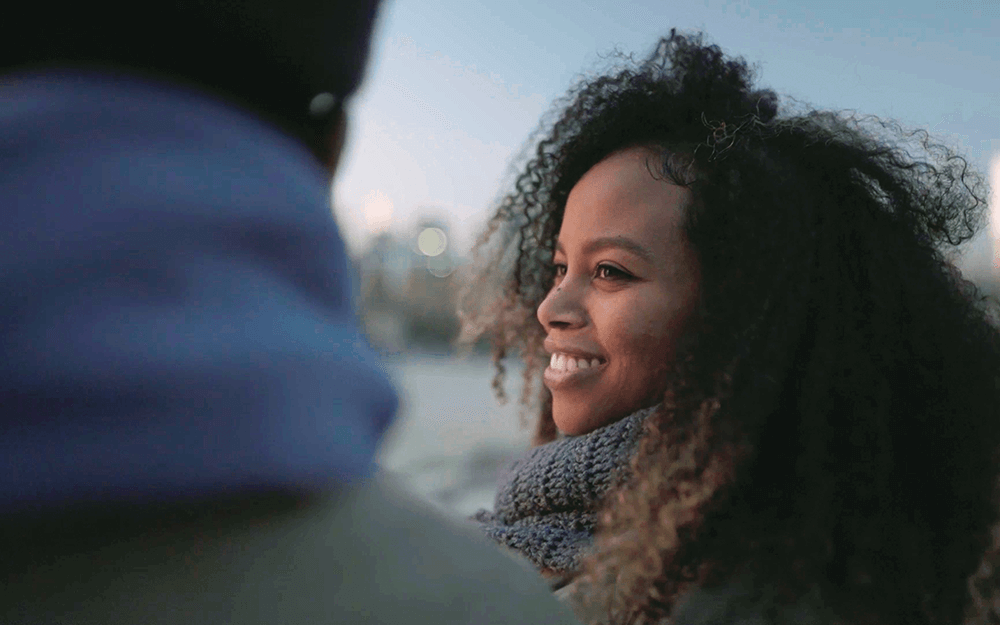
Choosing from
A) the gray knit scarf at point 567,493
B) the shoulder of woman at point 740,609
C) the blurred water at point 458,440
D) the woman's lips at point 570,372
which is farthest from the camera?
the blurred water at point 458,440

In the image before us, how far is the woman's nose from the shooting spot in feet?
5.76

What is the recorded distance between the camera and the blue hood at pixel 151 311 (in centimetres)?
50

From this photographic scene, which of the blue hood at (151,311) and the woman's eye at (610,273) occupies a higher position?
the woman's eye at (610,273)

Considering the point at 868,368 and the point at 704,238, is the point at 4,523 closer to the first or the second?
the point at 704,238

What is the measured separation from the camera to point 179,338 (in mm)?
519

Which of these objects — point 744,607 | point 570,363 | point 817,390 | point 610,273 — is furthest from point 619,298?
point 744,607

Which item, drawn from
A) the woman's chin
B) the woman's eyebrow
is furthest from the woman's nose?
the woman's chin

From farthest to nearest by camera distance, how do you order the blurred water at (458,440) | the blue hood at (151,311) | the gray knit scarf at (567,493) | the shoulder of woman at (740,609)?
the blurred water at (458,440)
the gray knit scarf at (567,493)
the shoulder of woman at (740,609)
the blue hood at (151,311)

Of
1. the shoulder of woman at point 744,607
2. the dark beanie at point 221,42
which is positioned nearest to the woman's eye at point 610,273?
the shoulder of woman at point 744,607

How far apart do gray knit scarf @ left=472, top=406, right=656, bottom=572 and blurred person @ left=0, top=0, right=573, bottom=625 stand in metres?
1.01

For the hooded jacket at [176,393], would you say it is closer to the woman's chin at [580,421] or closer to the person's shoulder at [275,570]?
the person's shoulder at [275,570]

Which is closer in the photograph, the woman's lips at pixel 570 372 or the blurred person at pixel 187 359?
the blurred person at pixel 187 359

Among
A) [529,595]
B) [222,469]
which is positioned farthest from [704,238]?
[222,469]

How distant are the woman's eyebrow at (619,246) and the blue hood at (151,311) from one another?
1.16 metres
